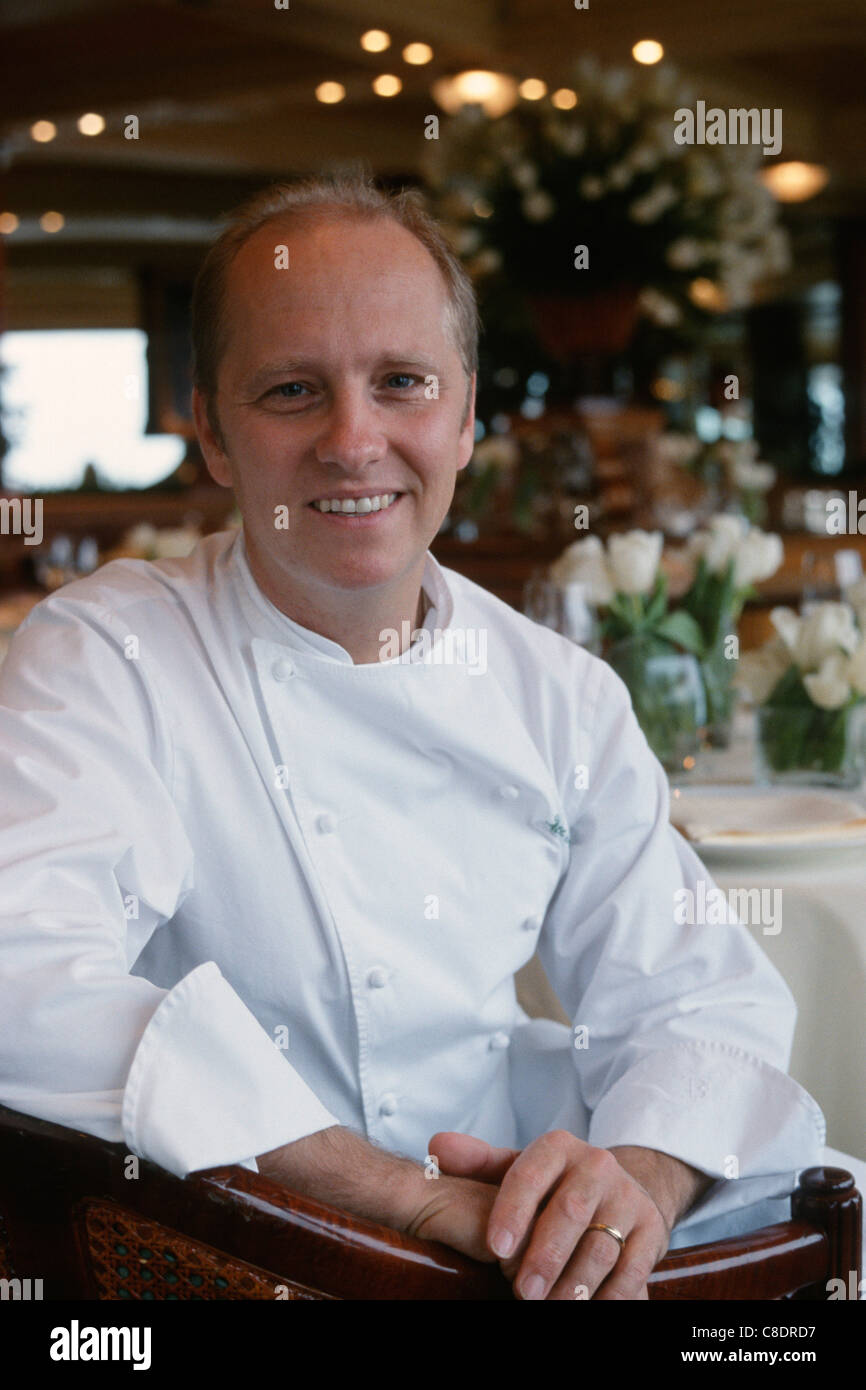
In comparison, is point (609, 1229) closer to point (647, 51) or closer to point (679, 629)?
point (679, 629)

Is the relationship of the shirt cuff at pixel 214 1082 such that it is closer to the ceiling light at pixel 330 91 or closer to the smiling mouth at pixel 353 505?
the smiling mouth at pixel 353 505

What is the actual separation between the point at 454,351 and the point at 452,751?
0.38 metres

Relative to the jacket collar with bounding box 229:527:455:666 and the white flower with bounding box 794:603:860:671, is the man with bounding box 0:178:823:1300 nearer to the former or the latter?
the jacket collar with bounding box 229:527:455:666

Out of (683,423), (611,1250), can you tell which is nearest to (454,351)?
(611,1250)

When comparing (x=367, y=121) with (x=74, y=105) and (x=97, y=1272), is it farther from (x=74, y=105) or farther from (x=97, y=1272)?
(x=97, y=1272)

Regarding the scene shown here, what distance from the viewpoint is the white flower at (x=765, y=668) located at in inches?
80.0

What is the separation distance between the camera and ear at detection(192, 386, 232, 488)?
1373 millimetres

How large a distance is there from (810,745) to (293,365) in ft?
3.51

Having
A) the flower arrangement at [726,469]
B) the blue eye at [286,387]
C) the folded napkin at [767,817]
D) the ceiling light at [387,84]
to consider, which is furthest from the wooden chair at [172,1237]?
the ceiling light at [387,84]

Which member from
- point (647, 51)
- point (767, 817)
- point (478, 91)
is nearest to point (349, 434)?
point (767, 817)

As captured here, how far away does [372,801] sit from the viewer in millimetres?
1289

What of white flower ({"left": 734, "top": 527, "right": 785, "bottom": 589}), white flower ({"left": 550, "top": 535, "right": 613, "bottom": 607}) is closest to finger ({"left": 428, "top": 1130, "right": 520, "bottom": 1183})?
white flower ({"left": 550, "top": 535, "right": 613, "bottom": 607})

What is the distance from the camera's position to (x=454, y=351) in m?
1.31

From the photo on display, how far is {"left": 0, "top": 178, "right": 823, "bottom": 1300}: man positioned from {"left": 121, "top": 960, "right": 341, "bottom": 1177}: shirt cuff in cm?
3
